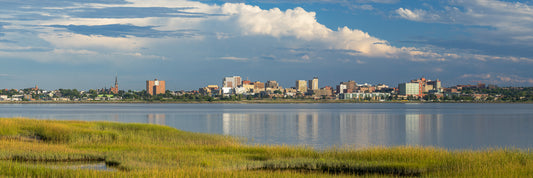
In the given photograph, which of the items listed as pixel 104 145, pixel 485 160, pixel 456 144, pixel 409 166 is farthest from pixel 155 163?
pixel 456 144

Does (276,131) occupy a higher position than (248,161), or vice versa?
(248,161)

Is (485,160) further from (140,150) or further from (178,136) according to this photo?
(178,136)

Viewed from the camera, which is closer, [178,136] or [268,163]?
[268,163]

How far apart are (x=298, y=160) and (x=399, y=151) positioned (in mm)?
5039

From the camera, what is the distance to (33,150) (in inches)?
898

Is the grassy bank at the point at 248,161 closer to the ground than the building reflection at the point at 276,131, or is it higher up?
higher up

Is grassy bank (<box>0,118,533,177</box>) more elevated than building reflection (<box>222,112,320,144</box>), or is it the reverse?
grassy bank (<box>0,118,533,177</box>)

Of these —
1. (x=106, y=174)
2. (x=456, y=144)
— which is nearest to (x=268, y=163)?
(x=106, y=174)

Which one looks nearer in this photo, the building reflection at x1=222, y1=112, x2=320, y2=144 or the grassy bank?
the grassy bank

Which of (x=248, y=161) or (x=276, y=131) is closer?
(x=248, y=161)

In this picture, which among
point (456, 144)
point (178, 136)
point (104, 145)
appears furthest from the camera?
point (456, 144)

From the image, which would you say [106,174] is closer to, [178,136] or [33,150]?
[33,150]

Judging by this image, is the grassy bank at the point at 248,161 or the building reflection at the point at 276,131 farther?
the building reflection at the point at 276,131

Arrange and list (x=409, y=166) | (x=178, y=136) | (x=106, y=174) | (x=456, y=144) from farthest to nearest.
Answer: (x=456, y=144) → (x=178, y=136) → (x=409, y=166) → (x=106, y=174)
